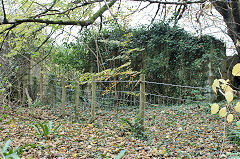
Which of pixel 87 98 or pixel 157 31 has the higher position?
pixel 157 31

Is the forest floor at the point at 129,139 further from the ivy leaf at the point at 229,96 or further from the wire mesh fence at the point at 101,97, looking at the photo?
the ivy leaf at the point at 229,96

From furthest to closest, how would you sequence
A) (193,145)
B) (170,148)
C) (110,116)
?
(110,116), (193,145), (170,148)

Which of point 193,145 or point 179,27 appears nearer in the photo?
point 193,145

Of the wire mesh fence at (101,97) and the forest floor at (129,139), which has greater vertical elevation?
the wire mesh fence at (101,97)

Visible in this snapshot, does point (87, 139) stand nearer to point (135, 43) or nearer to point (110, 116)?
point (110, 116)

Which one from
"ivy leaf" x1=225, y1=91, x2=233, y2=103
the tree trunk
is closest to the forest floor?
"ivy leaf" x1=225, y1=91, x2=233, y2=103

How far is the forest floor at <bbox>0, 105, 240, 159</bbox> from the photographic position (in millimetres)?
A: 2881

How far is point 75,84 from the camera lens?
5258 mm

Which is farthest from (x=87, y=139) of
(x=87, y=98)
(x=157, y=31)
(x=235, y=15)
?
(x=157, y=31)

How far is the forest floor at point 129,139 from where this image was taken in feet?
9.45

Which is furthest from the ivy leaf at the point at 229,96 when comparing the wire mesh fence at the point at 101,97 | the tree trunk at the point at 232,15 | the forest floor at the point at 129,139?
the tree trunk at the point at 232,15

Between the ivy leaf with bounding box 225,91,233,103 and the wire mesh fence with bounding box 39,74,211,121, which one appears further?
the wire mesh fence with bounding box 39,74,211,121

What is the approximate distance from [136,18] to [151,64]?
6.40 ft

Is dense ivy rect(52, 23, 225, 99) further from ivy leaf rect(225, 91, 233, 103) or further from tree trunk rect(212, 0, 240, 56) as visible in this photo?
ivy leaf rect(225, 91, 233, 103)
